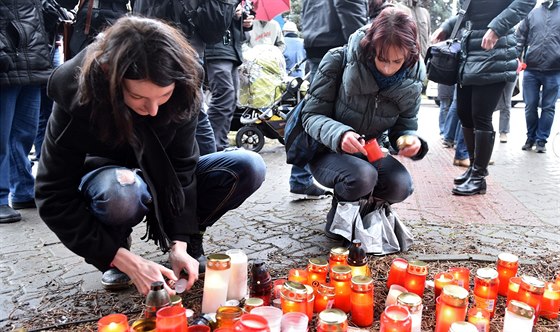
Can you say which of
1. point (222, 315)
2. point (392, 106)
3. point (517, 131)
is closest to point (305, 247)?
point (392, 106)

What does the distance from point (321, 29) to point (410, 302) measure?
291cm

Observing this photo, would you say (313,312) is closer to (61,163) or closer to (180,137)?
(180,137)

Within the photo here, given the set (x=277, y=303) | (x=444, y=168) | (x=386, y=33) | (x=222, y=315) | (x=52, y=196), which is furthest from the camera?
(x=444, y=168)

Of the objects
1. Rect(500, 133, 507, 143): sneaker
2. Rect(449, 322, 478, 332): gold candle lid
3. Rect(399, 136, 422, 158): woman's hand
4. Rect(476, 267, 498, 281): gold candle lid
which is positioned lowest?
Rect(500, 133, 507, 143): sneaker

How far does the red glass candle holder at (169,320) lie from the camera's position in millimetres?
1544

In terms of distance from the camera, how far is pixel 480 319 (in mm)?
1786

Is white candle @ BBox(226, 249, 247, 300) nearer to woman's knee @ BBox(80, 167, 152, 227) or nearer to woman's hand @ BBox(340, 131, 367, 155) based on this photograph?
woman's knee @ BBox(80, 167, 152, 227)

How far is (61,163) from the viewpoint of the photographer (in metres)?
1.90

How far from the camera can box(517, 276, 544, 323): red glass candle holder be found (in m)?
1.97

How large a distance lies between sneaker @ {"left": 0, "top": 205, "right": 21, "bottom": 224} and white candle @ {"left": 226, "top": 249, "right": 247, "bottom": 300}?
1975mm

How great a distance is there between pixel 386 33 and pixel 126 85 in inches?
57.6

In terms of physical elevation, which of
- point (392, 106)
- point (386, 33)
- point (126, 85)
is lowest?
point (392, 106)

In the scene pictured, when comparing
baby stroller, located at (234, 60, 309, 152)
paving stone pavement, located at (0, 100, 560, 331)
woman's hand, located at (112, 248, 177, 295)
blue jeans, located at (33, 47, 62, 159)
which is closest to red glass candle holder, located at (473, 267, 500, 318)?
paving stone pavement, located at (0, 100, 560, 331)

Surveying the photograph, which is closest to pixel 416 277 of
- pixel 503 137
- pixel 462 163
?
pixel 462 163
